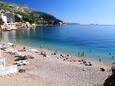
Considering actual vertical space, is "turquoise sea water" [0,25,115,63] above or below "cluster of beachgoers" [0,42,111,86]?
below

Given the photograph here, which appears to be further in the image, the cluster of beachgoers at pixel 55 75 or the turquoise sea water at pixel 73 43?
the turquoise sea water at pixel 73 43

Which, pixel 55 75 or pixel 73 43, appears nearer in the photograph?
pixel 55 75

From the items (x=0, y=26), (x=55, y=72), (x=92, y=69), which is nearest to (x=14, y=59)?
(x=55, y=72)

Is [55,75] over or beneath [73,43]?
over

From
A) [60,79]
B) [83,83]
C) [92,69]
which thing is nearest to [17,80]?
[60,79]

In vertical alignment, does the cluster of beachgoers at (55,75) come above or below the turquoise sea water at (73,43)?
above

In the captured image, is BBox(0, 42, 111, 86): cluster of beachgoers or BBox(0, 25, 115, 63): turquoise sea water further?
BBox(0, 25, 115, 63): turquoise sea water

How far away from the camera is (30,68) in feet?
101

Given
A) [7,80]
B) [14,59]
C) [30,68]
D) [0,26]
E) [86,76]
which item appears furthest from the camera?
[0,26]

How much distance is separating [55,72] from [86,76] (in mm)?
3724

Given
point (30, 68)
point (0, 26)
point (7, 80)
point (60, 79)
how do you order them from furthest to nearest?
1. point (0, 26)
2. point (30, 68)
3. point (60, 79)
4. point (7, 80)

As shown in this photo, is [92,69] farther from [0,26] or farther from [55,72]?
[0,26]

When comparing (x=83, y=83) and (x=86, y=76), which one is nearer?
(x=83, y=83)

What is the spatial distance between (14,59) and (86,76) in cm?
1281
